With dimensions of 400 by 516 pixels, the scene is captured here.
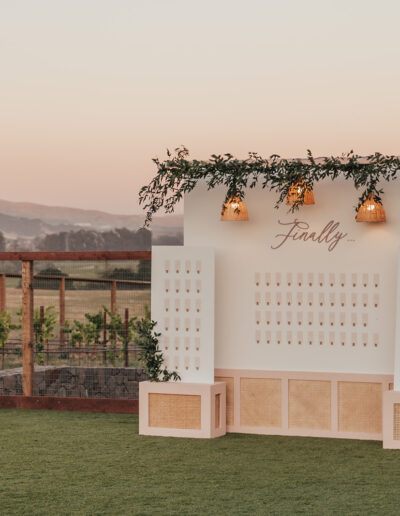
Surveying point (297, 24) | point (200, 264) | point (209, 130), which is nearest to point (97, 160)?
point (209, 130)

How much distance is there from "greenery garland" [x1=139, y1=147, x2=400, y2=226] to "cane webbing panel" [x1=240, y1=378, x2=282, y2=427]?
6.06 feet

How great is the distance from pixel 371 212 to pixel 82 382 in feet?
14.8

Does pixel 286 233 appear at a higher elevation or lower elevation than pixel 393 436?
higher

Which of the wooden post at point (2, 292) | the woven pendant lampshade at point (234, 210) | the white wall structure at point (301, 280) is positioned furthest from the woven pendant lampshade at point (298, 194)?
the wooden post at point (2, 292)

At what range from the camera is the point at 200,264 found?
9.64m

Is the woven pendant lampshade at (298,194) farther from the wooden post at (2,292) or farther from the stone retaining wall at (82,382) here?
the wooden post at (2,292)

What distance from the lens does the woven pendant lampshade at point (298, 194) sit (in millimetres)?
9245

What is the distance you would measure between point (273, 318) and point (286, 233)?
2.92ft

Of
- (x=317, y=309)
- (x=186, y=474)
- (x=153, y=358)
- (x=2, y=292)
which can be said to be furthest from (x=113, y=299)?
(x=186, y=474)

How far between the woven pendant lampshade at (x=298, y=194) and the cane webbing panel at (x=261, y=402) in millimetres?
1854

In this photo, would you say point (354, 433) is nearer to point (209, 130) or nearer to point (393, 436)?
point (393, 436)

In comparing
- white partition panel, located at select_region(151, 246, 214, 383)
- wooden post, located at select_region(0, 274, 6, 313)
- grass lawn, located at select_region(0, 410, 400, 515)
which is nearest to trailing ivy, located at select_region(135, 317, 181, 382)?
white partition panel, located at select_region(151, 246, 214, 383)

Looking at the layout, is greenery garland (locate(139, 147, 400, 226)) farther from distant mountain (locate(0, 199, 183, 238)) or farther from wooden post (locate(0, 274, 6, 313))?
distant mountain (locate(0, 199, 183, 238))

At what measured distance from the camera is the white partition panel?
959 cm
